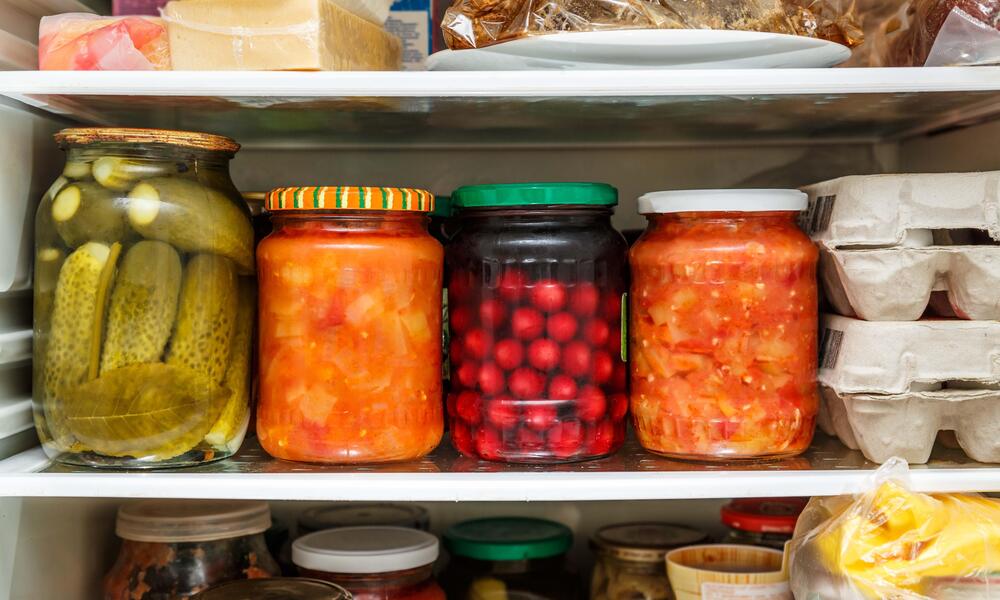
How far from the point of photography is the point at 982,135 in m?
1.12

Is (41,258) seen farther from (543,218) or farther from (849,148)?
(849,148)

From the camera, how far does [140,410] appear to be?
2.97 ft

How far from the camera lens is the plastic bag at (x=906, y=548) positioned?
853 mm

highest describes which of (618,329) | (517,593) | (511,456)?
(618,329)

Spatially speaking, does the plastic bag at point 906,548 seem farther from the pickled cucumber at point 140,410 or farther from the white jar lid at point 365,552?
the pickled cucumber at point 140,410

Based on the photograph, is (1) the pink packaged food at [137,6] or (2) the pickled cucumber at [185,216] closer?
(2) the pickled cucumber at [185,216]

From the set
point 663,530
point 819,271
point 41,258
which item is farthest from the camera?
point 663,530

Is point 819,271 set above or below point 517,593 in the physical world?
above

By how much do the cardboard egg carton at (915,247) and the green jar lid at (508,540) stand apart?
1.59ft

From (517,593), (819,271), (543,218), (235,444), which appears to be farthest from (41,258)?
(819,271)

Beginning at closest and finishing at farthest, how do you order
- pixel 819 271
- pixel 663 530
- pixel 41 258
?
pixel 41 258 < pixel 819 271 < pixel 663 530

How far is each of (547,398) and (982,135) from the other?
64cm

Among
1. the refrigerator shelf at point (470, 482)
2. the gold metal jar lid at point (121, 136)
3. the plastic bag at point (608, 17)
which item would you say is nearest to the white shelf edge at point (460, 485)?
the refrigerator shelf at point (470, 482)

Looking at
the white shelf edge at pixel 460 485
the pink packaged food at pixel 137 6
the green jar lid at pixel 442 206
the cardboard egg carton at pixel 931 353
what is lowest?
the white shelf edge at pixel 460 485
